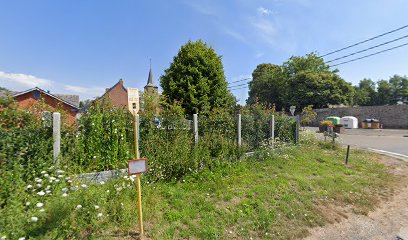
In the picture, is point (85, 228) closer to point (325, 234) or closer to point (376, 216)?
point (325, 234)

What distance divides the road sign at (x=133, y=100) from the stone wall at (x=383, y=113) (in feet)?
118

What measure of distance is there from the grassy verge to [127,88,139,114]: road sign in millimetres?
1485

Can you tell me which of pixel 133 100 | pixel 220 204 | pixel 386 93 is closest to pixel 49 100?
pixel 133 100

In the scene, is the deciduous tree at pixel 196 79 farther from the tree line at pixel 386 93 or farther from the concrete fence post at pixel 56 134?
the tree line at pixel 386 93

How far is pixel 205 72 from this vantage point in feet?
35.8

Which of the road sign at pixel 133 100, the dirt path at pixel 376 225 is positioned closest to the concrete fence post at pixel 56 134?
the road sign at pixel 133 100

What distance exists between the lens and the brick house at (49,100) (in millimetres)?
4370

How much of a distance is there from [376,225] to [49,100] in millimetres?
18649

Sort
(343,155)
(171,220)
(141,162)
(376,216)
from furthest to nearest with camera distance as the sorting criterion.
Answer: (343,155), (376,216), (171,220), (141,162)

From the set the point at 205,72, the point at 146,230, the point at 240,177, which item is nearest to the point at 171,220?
the point at 146,230

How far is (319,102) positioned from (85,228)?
42.5m

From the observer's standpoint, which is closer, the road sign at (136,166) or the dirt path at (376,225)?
the road sign at (136,166)

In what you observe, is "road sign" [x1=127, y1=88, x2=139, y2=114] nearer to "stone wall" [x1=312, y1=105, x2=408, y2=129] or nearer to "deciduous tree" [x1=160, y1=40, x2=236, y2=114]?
"deciduous tree" [x1=160, y1=40, x2=236, y2=114]

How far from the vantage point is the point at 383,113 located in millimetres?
29750
